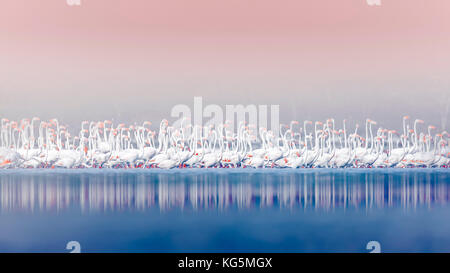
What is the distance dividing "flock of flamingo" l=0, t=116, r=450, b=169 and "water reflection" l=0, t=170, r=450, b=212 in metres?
0.17

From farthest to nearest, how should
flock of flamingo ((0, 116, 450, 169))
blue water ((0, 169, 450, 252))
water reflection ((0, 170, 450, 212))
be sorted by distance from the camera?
1. flock of flamingo ((0, 116, 450, 169))
2. water reflection ((0, 170, 450, 212))
3. blue water ((0, 169, 450, 252))

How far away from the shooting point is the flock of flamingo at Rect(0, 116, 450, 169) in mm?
4750

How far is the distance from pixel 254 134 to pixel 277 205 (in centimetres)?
106

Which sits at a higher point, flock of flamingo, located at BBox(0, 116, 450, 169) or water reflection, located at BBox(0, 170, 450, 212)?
flock of flamingo, located at BBox(0, 116, 450, 169)

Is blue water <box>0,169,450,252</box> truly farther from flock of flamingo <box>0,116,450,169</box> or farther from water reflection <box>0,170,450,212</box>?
flock of flamingo <box>0,116,450,169</box>

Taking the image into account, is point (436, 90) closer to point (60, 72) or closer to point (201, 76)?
point (201, 76)

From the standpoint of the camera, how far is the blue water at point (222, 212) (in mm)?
3545

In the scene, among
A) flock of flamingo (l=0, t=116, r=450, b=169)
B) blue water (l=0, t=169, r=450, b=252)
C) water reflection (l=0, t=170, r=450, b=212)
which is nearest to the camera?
blue water (l=0, t=169, r=450, b=252)

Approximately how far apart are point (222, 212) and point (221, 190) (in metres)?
0.59

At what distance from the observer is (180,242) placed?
3.58 meters

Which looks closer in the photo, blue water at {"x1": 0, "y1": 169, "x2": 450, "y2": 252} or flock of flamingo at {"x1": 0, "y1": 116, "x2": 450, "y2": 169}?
blue water at {"x1": 0, "y1": 169, "x2": 450, "y2": 252}

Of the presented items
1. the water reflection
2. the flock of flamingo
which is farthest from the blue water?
the flock of flamingo

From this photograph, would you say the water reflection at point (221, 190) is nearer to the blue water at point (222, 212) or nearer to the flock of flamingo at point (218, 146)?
the blue water at point (222, 212)
